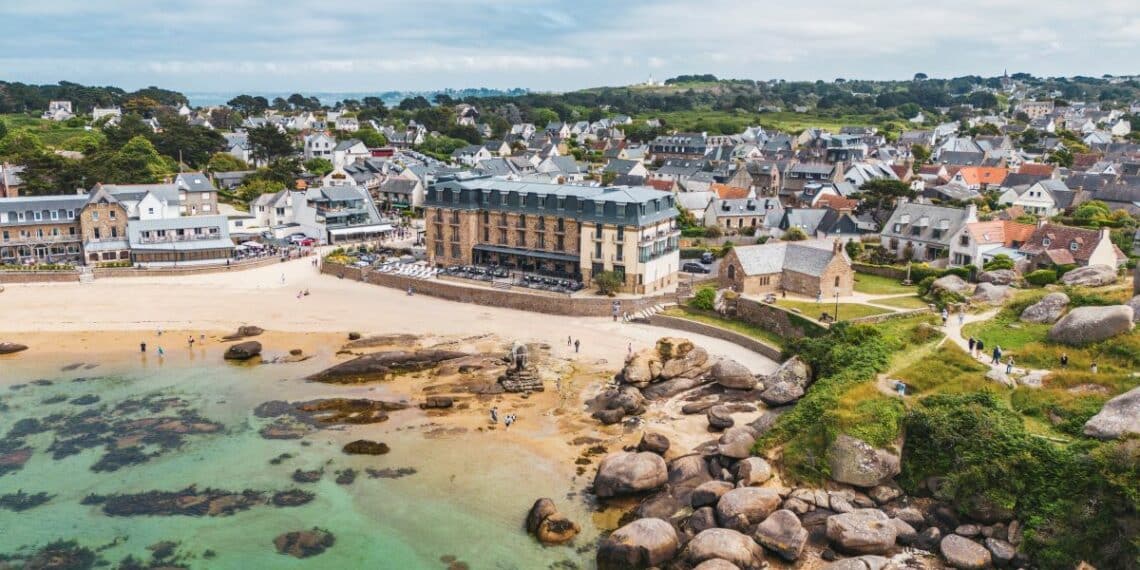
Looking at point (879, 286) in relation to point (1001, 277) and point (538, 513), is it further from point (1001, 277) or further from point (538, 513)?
point (538, 513)

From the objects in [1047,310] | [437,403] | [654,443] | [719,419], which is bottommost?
[437,403]

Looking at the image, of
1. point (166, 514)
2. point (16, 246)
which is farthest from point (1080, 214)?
point (16, 246)

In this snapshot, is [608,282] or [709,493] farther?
[608,282]

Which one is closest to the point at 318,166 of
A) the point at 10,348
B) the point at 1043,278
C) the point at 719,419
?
the point at 10,348

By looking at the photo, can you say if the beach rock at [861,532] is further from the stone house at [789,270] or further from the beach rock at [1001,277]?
the beach rock at [1001,277]

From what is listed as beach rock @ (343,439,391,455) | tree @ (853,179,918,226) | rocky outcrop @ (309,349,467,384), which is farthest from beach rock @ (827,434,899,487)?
tree @ (853,179,918,226)

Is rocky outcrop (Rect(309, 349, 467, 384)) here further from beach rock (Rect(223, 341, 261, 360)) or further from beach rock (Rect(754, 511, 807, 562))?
beach rock (Rect(754, 511, 807, 562))

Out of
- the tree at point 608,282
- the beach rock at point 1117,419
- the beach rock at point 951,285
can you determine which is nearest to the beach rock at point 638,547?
the beach rock at point 1117,419
